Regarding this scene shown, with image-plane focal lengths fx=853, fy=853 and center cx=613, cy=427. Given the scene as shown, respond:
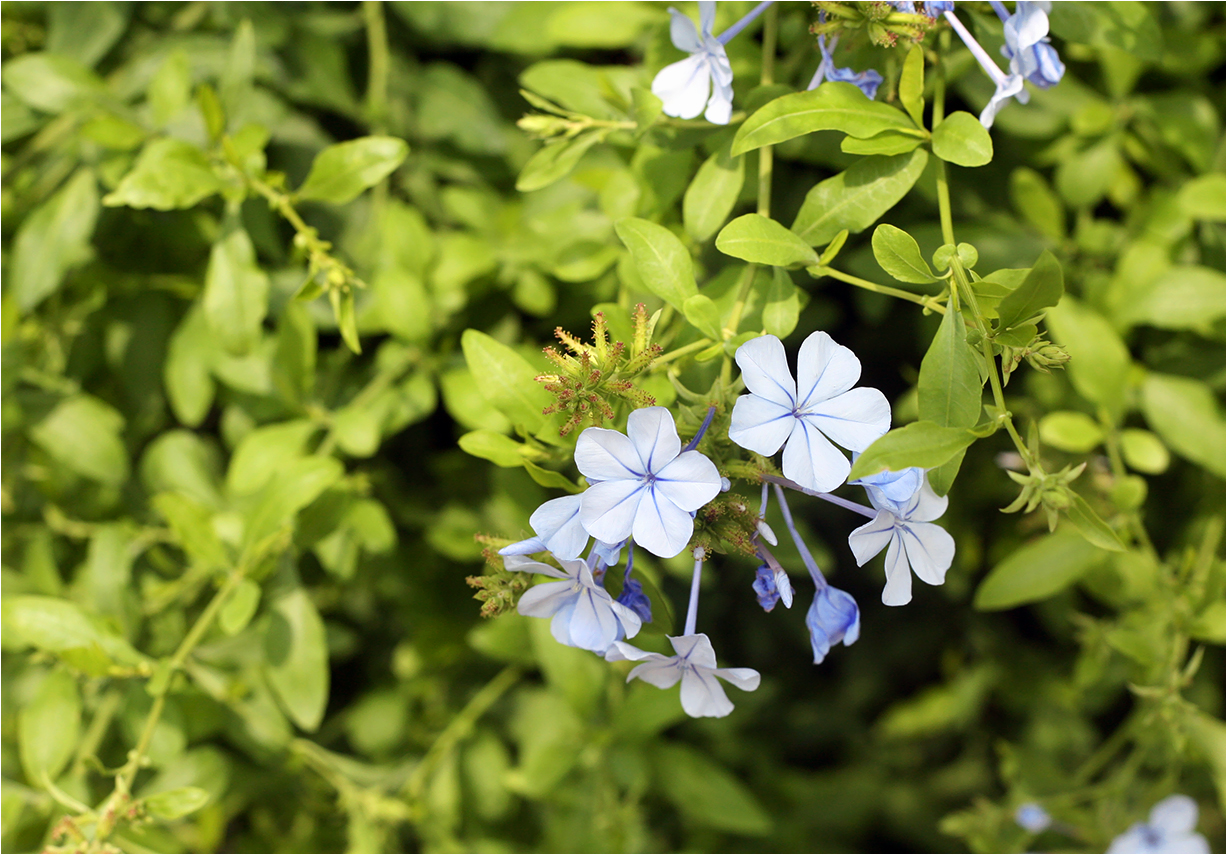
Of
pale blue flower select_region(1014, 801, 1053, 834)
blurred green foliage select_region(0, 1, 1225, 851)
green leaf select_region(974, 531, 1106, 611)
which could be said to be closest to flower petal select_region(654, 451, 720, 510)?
blurred green foliage select_region(0, 1, 1225, 851)

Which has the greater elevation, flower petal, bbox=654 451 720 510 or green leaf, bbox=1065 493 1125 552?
flower petal, bbox=654 451 720 510

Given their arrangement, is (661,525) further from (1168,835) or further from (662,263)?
(1168,835)

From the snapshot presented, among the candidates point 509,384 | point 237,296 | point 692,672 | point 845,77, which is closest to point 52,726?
point 237,296

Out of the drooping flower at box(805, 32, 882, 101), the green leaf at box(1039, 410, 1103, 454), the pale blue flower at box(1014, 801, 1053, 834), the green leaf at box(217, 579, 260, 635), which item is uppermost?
the drooping flower at box(805, 32, 882, 101)

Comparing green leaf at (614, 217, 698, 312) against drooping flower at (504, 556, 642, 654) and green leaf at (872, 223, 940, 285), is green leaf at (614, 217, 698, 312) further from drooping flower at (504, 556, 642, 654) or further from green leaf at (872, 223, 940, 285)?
drooping flower at (504, 556, 642, 654)

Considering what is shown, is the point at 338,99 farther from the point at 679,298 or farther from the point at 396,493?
the point at 679,298

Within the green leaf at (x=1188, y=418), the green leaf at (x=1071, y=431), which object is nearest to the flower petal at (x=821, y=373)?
the green leaf at (x=1071, y=431)
